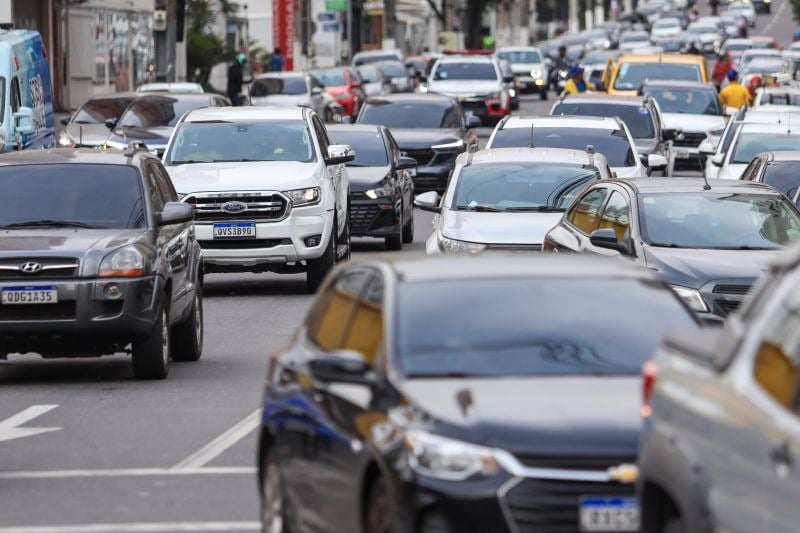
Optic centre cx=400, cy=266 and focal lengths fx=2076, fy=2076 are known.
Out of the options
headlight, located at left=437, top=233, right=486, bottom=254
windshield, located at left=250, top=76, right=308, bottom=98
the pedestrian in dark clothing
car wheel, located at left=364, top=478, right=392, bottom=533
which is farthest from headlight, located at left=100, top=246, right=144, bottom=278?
the pedestrian in dark clothing

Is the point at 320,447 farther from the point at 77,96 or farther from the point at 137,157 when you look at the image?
the point at 77,96

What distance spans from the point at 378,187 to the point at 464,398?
1808 centimetres

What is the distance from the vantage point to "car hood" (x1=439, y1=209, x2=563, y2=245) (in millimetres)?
18406

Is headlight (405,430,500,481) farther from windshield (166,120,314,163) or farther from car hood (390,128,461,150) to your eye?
car hood (390,128,461,150)

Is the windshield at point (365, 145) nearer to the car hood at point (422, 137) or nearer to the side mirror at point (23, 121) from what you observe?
the side mirror at point (23, 121)

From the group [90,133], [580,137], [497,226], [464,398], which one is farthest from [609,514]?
[90,133]

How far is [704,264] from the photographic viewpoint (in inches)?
572

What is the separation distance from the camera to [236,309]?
2020cm

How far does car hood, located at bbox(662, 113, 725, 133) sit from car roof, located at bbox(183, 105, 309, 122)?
50.4ft

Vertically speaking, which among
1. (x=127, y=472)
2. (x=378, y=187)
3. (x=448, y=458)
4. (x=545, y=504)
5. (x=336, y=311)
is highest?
(x=336, y=311)

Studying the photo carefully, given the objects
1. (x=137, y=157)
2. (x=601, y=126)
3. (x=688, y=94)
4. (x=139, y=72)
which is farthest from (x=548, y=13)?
(x=137, y=157)

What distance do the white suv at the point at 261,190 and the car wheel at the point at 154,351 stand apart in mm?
5666

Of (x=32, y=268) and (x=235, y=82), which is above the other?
(x=32, y=268)

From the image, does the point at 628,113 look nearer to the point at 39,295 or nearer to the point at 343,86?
the point at 39,295
